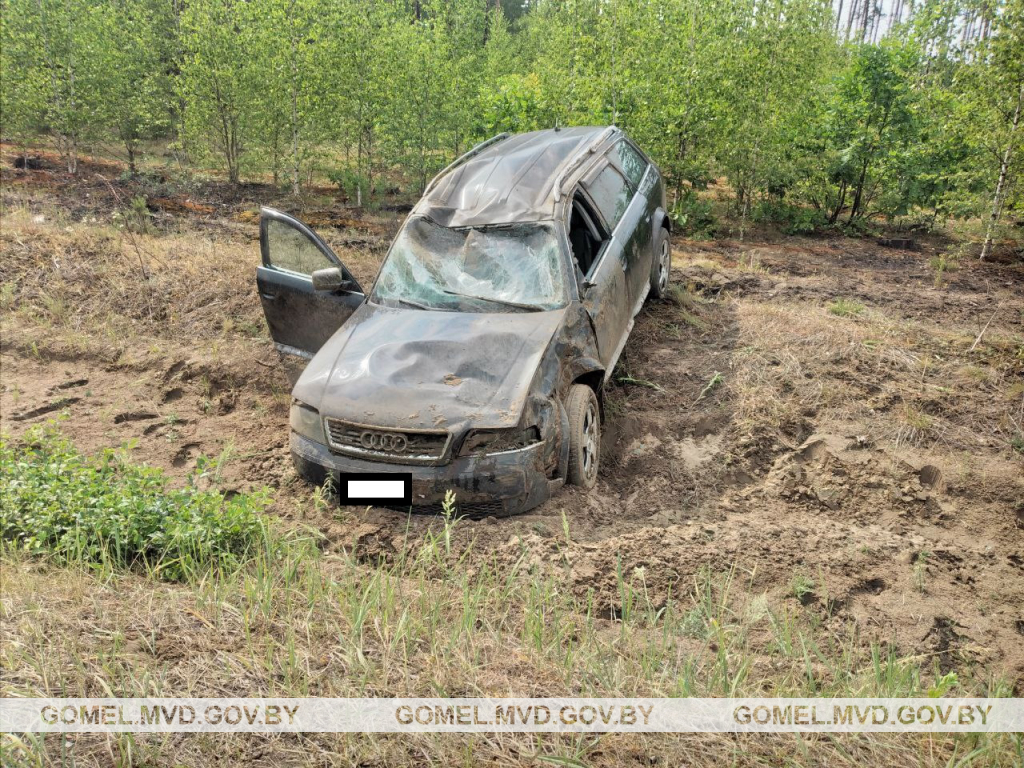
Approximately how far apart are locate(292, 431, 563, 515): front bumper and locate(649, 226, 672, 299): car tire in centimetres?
351

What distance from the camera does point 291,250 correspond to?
5707mm

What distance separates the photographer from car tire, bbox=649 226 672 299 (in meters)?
7.07

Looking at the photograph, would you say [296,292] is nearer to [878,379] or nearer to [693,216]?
[878,379]

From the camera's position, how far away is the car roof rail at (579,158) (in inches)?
213

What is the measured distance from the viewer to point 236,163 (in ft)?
53.2

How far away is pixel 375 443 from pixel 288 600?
1.22 m

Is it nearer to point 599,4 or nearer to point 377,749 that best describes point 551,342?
point 377,749

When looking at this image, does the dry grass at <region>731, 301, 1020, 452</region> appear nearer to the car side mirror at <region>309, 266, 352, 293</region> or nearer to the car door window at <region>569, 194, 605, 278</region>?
the car door window at <region>569, 194, 605, 278</region>

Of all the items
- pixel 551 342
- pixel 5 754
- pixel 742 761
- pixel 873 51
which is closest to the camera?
pixel 5 754

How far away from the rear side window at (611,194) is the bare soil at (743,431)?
1301mm

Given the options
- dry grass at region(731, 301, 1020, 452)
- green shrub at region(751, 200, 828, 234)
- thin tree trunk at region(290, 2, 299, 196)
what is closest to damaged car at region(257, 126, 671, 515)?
dry grass at region(731, 301, 1020, 452)

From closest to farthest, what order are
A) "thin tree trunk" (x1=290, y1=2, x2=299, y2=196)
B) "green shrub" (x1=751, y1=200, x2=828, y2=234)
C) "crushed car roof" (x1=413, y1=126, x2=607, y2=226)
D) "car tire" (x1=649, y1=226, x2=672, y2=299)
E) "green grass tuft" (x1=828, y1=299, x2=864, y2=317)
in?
"crushed car roof" (x1=413, y1=126, x2=607, y2=226) < "car tire" (x1=649, y1=226, x2=672, y2=299) < "green grass tuft" (x1=828, y1=299, x2=864, y2=317) < "green shrub" (x1=751, y1=200, x2=828, y2=234) < "thin tree trunk" (x1=290, y1=2, x2=299, y2=196)

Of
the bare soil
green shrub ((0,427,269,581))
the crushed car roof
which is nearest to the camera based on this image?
green shrub ((0,427,269,581))


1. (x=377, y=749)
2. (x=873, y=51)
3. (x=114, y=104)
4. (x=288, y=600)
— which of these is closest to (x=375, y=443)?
(x=288, y=600)
